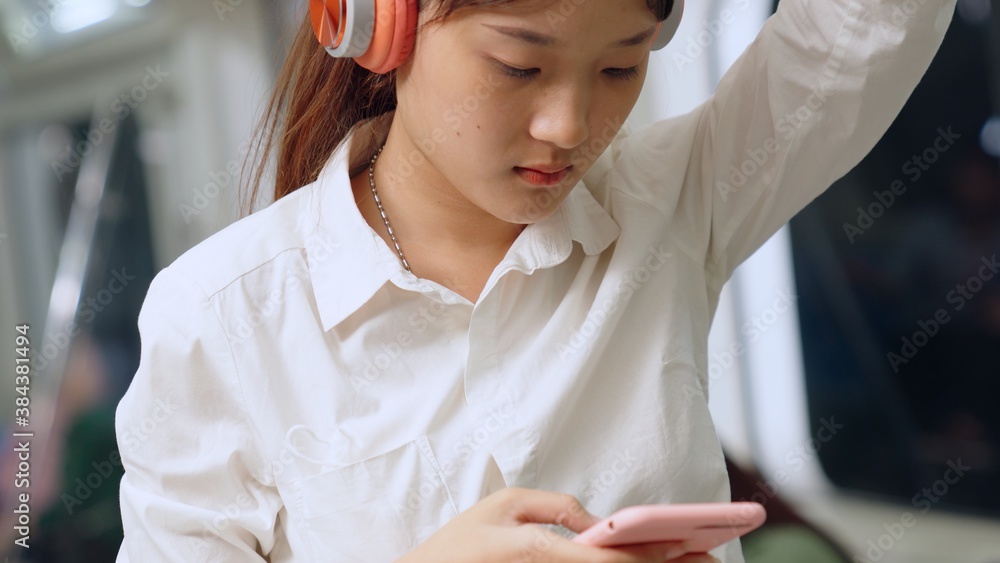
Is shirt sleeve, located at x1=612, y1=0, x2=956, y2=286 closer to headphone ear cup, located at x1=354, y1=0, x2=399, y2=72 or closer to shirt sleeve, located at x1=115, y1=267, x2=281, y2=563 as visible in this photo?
headphone ear cup, located at x1=354, y1=0, x2=399, y2=72

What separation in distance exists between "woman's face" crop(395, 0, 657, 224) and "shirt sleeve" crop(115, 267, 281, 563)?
0.31 m

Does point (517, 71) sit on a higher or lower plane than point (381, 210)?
higher

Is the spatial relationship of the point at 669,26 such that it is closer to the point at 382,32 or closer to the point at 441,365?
the point at 382,32

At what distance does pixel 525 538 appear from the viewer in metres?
0.80

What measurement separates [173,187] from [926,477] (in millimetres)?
2715

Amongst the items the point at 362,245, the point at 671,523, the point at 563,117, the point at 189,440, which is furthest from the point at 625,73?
the point at 189,440

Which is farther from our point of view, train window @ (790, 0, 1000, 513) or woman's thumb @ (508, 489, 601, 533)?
train window @ (790, 0, 1000, 513)

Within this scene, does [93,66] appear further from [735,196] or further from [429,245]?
[735,196]

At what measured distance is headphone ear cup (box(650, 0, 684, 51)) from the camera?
1.01 metres

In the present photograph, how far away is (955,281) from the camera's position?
326cm

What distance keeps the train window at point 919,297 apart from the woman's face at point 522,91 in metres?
2.60

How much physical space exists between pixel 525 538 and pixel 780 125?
0.53 metres

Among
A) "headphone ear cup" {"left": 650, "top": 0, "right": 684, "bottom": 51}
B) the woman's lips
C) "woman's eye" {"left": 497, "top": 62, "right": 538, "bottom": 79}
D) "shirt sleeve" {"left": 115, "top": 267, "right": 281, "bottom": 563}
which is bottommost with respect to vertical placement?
"shirt sleeve" {"left": 115, "top": 267, "right": 281, "bottom": 563}

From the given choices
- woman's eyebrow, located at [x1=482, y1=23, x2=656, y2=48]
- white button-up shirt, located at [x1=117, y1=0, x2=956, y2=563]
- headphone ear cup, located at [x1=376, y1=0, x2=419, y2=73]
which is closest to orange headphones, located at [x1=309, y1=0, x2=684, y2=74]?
headphone ear cup, located at [x1=376, y1=0, x2=419, y2=73]
